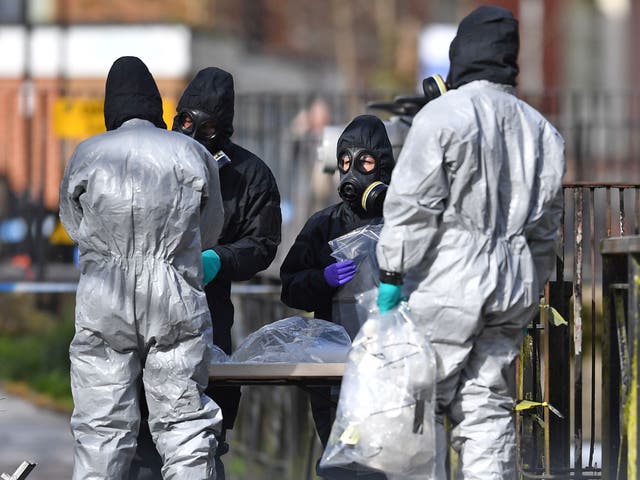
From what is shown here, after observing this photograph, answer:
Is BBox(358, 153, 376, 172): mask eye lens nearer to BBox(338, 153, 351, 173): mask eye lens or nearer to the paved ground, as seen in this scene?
BBox(338, 153, 351, 173): mask eye lens

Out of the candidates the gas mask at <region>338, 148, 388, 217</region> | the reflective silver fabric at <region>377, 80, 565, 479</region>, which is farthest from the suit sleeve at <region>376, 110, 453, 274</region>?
the gas mask at <region>338, 148, 388, 217</region>

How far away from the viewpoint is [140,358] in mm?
5465

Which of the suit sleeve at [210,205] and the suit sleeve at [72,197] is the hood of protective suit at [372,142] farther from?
the suit sleeve at [72,197]

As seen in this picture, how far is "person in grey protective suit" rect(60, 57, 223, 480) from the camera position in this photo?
5.31 meters

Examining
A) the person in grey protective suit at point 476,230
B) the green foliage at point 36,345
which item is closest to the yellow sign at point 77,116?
the green foliage at point 36,345

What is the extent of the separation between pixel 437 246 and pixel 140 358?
124 centimetres

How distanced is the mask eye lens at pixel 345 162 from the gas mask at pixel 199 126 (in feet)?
1.82

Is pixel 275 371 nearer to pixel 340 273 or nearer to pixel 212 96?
pixel 340 273

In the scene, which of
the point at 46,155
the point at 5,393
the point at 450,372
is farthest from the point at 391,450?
the point at 46,155

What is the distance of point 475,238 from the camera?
5090 millimetres

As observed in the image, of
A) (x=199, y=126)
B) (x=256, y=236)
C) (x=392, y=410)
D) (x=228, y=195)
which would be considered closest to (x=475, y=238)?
(x=392, y=410)

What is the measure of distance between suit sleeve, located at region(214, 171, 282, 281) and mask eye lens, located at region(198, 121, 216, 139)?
292 millimetres

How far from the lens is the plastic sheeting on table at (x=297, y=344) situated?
5988mm

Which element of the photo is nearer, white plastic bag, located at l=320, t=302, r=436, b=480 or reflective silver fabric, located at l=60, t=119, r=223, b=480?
white plastic bag, located at l=320, t=302, r=436, b=480
